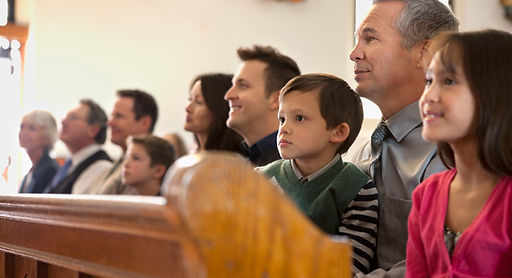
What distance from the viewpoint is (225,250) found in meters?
1.11

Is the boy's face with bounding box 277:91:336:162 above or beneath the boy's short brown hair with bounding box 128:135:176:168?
above

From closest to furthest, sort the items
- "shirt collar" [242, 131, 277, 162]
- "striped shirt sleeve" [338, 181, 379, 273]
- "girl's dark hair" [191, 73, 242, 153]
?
"striped shirt sleeve" [338, 181, 379, 273]
"shirt collar" [242, 131, 277, 162]
"girl's dark hair" [191, 73, 242, 153]

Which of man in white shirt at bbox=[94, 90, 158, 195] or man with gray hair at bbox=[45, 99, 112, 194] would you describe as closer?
man with gray hair at bbox=[45, 99, 112, 194]

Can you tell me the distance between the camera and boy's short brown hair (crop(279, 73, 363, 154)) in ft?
A: 8.68

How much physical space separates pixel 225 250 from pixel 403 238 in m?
1.40

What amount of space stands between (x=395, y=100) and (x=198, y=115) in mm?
2029

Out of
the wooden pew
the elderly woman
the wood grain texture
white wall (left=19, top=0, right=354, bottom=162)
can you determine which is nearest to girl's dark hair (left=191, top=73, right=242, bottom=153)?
the elderly woman

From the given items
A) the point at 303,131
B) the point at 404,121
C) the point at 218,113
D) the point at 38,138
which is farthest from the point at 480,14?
the point at 38,138

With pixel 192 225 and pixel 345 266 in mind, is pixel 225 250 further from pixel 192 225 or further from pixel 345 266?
pixel 345 266

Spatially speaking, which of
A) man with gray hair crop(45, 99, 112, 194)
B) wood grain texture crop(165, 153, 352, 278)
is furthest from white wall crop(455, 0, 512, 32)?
wood grain texture crop(165, 153, 352, 278)

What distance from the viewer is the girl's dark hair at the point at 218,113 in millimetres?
4445

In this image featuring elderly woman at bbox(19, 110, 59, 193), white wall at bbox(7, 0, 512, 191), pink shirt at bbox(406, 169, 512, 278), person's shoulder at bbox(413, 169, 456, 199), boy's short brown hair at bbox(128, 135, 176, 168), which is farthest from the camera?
white wall at bbox(7, 0, 512, 191)

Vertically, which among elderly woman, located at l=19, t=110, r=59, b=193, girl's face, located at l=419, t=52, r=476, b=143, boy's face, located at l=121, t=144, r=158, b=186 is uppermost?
girl's face, located at l=419, t=52, r=476, b=143

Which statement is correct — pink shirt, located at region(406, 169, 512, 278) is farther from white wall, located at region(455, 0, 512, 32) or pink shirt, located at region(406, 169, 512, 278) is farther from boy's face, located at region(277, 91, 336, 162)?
white wall, located at region(455, 0, 512, 32)
